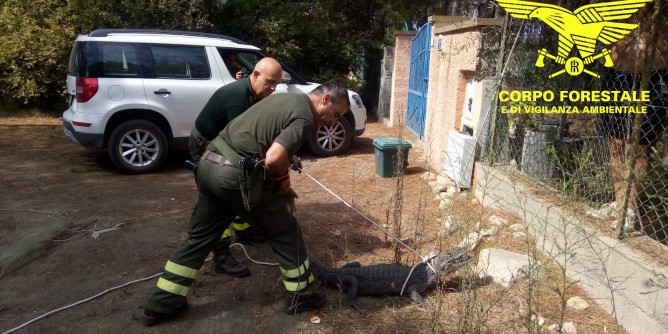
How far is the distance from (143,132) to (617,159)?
229 inches

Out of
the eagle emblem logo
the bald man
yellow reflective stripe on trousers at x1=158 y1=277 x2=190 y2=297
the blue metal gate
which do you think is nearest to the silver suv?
the bald man

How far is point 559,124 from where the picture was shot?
15.7ft

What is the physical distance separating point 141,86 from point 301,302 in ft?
15.0

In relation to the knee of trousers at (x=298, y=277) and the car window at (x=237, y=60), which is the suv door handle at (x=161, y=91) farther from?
the knee of trousers at (x=298, y=277)

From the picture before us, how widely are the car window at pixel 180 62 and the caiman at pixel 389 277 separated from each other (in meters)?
4.32

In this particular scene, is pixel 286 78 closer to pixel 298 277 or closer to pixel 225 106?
pixel 225 106

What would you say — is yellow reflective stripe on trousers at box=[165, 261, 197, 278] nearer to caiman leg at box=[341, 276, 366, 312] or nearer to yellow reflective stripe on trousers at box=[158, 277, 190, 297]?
yellow reflective stripe on trousers at box=[158, 277, 190, 297]

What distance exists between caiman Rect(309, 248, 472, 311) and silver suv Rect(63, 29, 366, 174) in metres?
4.09

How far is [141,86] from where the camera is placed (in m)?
6.46

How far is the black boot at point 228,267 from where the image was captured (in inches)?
149

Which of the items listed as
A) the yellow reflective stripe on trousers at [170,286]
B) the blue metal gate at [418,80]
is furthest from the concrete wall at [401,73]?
the yellow reflective stripe on trousers at [170,286]

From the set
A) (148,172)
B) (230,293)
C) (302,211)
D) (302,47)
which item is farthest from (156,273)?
(302,47)

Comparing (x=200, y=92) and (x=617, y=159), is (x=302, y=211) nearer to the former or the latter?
(x=200, y=92)

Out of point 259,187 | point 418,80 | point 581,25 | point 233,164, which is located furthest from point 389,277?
point 418,80
